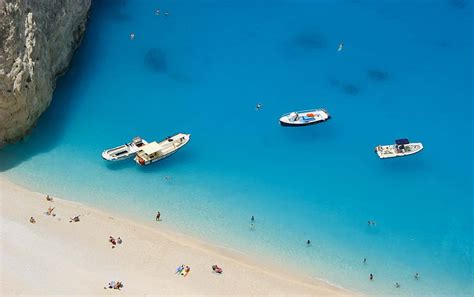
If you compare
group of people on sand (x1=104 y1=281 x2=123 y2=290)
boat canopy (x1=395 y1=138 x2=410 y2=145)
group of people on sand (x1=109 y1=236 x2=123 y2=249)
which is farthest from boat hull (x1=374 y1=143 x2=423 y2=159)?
group of people on sand (x1=104 y1=281 x2=123 y2=290)

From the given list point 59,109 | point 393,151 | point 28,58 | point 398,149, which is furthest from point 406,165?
point 28,58

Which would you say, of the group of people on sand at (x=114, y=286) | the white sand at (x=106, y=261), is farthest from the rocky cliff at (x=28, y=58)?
the group of people on sand at (x=114, y=286)

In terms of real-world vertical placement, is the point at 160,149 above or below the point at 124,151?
above

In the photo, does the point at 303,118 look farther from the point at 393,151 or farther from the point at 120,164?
the point at 120,164

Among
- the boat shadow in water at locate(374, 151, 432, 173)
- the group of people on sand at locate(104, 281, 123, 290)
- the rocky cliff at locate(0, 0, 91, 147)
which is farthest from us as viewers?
the boat shadow in water at locate(374, 151, 432, 173)

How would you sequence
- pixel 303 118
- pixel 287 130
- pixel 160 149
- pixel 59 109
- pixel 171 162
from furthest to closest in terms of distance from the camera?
1. pixel 287 130
2. pixel 303 118
3. pixel 59 109
4. pixel 171 162
5. pixel 160 149

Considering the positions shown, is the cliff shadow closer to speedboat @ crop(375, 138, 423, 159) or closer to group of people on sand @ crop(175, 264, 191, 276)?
group of people on sand @ crop(175, 264, 191, 276)
